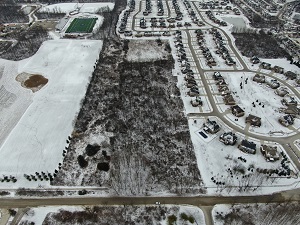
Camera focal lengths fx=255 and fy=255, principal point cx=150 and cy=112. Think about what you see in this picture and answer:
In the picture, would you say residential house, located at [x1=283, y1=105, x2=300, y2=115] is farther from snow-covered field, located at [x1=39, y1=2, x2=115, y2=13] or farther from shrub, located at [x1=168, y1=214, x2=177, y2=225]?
snow-covered field, located at [x1=39, y1=2, x2=115, y2=13]

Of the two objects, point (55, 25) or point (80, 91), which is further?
point (55, 25)

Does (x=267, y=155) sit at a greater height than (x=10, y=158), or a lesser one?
greater

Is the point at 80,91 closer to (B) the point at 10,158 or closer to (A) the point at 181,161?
(B) the point at 10,158

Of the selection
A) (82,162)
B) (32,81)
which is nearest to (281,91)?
(82,162)

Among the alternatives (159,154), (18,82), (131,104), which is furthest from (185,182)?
(18,82)

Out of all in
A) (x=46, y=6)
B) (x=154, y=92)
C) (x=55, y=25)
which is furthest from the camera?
(x=46, y=6)

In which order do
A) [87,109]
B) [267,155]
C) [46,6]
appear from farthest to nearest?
1. [46,6]
2. [87,109]
3. [267,155]

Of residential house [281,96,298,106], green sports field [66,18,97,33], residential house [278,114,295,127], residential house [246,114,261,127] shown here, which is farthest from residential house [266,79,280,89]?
green sports field [66,18,97,33]
